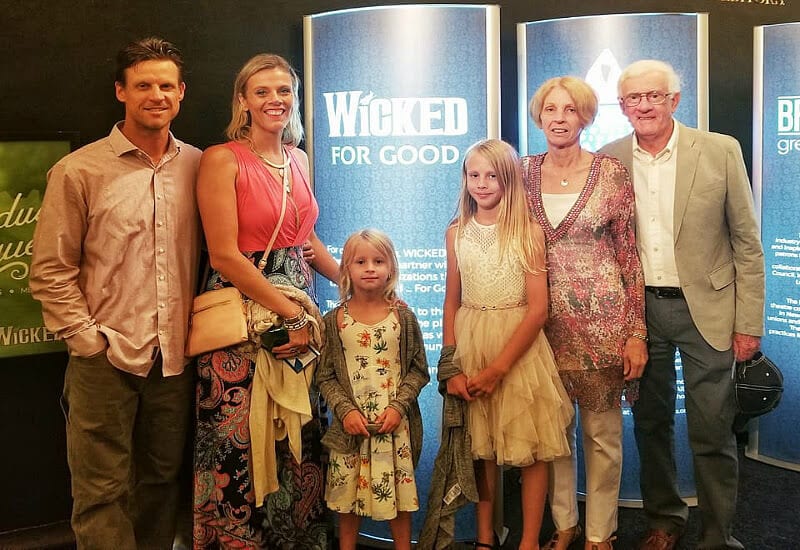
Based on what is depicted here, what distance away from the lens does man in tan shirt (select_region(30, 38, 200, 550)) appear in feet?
8.66

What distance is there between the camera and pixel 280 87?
8.93 feet

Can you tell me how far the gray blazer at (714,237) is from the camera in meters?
2.92

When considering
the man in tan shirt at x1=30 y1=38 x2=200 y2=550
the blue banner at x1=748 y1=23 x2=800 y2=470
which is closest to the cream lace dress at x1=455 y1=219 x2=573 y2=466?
the man in tan shirt at x1=30 y1=38 x2=200 y2=550

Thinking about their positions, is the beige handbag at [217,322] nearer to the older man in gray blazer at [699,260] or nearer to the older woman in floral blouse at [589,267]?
the older woman in floral blouse at [589,267]

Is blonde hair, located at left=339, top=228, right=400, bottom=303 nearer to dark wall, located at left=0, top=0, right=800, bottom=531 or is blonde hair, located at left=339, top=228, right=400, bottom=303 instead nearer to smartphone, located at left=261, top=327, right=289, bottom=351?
smartphone, located at left=261, top=327, right=289, bottom=351

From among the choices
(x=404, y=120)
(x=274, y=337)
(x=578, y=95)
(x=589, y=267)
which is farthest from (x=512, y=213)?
(x=274, y=337)

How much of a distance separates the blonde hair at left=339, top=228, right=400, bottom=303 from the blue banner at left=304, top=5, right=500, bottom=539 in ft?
0.88

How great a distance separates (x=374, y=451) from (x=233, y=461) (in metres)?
0.47

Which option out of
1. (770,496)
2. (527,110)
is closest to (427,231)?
(527,110)

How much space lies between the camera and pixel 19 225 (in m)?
3.19

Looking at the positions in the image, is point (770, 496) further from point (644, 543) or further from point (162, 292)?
point (162, 292)

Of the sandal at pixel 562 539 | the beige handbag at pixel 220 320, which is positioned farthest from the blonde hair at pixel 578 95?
the sandal at pixel 562 539

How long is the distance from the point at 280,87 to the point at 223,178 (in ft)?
1.17

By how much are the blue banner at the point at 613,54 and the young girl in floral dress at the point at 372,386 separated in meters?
1.06
